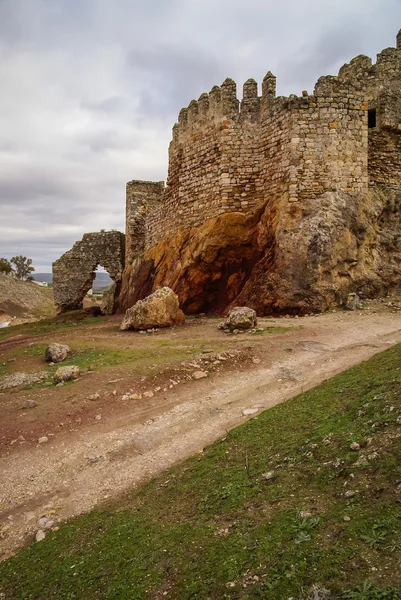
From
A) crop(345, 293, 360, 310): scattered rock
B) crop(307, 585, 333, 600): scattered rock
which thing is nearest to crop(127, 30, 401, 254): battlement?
crop(345, 293, 360, 310): scattered rock

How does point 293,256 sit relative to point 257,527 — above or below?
above

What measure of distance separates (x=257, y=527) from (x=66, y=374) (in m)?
7.19

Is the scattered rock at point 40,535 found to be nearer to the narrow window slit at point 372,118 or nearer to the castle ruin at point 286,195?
the castle ruin at point 286,195

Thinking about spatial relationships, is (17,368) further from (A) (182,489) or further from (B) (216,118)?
(B) (216,118)

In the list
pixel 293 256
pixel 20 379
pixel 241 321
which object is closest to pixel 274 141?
pixel 293 256

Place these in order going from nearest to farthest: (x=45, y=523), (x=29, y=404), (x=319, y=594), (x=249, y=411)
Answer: (x=319, y=594) → (x=45, y=523) → (x=249, y=411) → (x=29, y=404)

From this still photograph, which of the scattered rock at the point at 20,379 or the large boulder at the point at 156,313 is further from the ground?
the large boulder at the point at 156,313

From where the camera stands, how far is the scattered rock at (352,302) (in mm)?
14805

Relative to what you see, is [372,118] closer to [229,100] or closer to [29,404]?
[229,100]

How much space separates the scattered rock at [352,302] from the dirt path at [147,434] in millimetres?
3767

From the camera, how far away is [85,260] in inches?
1166

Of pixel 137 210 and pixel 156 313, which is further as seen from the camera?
pixel 137 210

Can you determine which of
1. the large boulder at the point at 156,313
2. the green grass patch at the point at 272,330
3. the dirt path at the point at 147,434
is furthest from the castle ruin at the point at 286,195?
the dirt path at the point at 147,434

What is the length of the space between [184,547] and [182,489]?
1.30 metres
